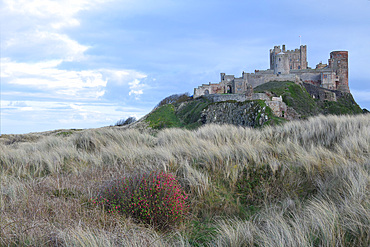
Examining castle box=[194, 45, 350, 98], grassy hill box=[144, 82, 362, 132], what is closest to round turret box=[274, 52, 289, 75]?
castle box=[194, 45, 350, 98]

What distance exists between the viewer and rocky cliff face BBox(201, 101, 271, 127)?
15.5 metres

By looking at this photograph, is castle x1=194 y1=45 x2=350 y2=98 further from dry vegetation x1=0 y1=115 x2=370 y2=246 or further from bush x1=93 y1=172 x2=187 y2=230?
bush x1=93 y1=172 x2=187 y2=230

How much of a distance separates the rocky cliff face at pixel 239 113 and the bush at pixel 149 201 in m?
11.0

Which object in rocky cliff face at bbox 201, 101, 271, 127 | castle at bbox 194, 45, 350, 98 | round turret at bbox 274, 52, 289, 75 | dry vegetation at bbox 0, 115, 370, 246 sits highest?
round turret at bbox 274, 52, 289, 75

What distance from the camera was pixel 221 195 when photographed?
5508 millimetres

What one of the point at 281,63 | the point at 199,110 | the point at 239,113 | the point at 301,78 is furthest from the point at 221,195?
the point at 281,63

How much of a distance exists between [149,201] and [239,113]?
14.2 meters

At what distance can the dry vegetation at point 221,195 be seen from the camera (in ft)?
11.2

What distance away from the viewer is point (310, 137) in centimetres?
868

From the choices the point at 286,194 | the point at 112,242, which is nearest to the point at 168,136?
the point at 286,194

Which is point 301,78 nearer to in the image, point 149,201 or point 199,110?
point 199,110

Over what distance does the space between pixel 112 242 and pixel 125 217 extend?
1.22m

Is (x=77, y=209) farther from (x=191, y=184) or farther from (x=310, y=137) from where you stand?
(x=310, y=137)

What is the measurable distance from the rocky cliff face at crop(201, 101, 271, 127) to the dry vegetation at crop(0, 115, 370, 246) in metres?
6.08
